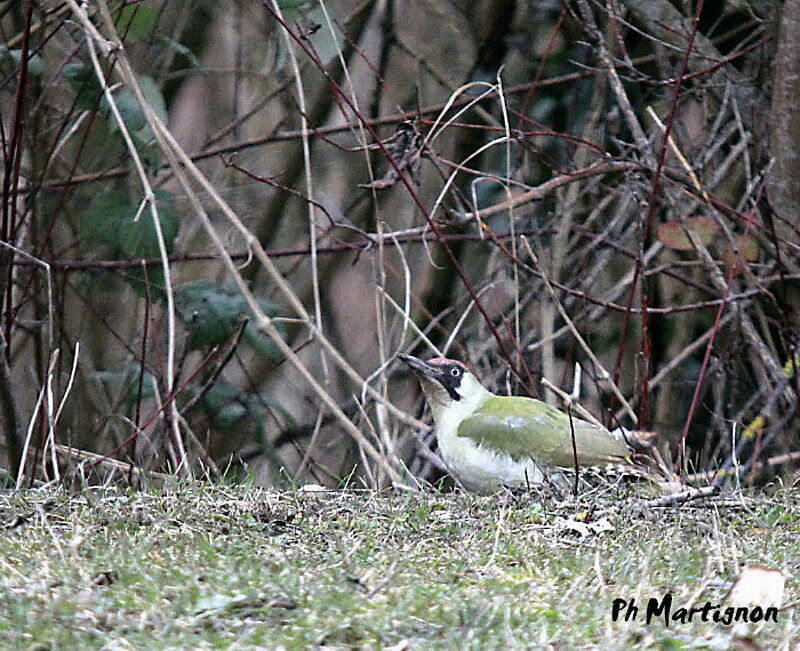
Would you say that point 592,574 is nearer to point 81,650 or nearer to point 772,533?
point 772,533

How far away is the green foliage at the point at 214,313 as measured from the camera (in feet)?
19.8

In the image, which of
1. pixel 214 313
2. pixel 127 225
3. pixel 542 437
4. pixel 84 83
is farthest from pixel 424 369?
pixel 84 83

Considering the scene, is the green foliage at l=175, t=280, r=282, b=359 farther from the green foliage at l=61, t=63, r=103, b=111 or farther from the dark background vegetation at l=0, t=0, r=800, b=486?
the green foliage at l=61, t=63, r=103, b=111

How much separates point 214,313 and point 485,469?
186 centimetres

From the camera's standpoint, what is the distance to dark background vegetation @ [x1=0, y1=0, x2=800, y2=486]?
566cm

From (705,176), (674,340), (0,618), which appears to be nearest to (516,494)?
(0,618)

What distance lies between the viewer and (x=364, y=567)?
286 cm


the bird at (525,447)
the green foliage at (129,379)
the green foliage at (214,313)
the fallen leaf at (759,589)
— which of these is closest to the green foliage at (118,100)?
the green foliage at (214,313)

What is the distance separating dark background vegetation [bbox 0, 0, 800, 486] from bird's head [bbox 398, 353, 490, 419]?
0.22 metres

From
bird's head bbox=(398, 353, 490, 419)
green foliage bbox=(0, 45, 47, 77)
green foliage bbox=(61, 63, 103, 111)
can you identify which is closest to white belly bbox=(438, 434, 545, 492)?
bird's head bbox=(398, 353, 490, 419)

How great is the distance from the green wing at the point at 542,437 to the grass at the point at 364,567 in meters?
0.97

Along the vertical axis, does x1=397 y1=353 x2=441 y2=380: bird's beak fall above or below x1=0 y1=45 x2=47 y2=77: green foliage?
below

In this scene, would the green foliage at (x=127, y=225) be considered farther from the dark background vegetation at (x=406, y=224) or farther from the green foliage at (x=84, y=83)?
the green foliage at (x=84, y=83)

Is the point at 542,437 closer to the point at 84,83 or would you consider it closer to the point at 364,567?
the point at 364,567
